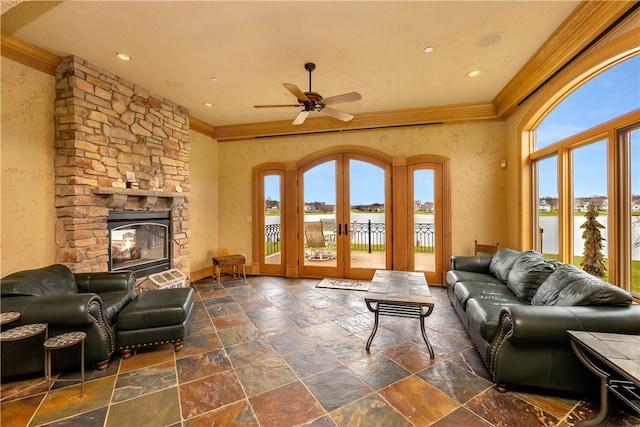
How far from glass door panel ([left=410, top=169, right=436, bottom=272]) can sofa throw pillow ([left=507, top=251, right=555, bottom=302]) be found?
1.88 meters

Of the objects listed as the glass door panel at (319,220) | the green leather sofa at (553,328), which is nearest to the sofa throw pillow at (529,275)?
the green leather sofa at (553,328)

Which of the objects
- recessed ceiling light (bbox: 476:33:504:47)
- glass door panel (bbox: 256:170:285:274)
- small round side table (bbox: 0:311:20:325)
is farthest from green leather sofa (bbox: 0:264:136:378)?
recessed ceiling light (bbox: 476:33:504:47)

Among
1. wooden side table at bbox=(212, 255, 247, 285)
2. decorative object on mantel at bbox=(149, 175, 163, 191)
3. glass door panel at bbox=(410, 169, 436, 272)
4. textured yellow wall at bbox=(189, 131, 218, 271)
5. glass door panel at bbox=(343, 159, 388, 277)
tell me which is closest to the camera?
decorative object on mantel at bbox=(149, 175, 163, 191)

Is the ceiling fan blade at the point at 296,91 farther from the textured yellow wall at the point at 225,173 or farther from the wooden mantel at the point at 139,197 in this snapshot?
the wooden mantel at the point at 139,197

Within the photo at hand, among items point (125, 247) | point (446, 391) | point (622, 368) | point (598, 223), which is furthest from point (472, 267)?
point (125, 247)

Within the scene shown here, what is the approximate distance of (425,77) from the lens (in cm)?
361

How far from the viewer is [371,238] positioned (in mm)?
5301

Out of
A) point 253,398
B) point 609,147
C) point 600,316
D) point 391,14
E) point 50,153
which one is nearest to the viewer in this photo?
point 600,316

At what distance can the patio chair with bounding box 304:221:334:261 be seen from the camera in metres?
5.48

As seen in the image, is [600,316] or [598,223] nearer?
[600,316]

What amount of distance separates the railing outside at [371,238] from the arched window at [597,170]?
1.61 metres

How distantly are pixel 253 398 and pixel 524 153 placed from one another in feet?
15.5

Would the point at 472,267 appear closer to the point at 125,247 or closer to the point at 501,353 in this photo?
the point at 501,353

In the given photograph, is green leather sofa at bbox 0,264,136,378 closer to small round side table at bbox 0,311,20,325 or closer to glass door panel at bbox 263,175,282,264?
small round side table at bbox 0,311,20,325
